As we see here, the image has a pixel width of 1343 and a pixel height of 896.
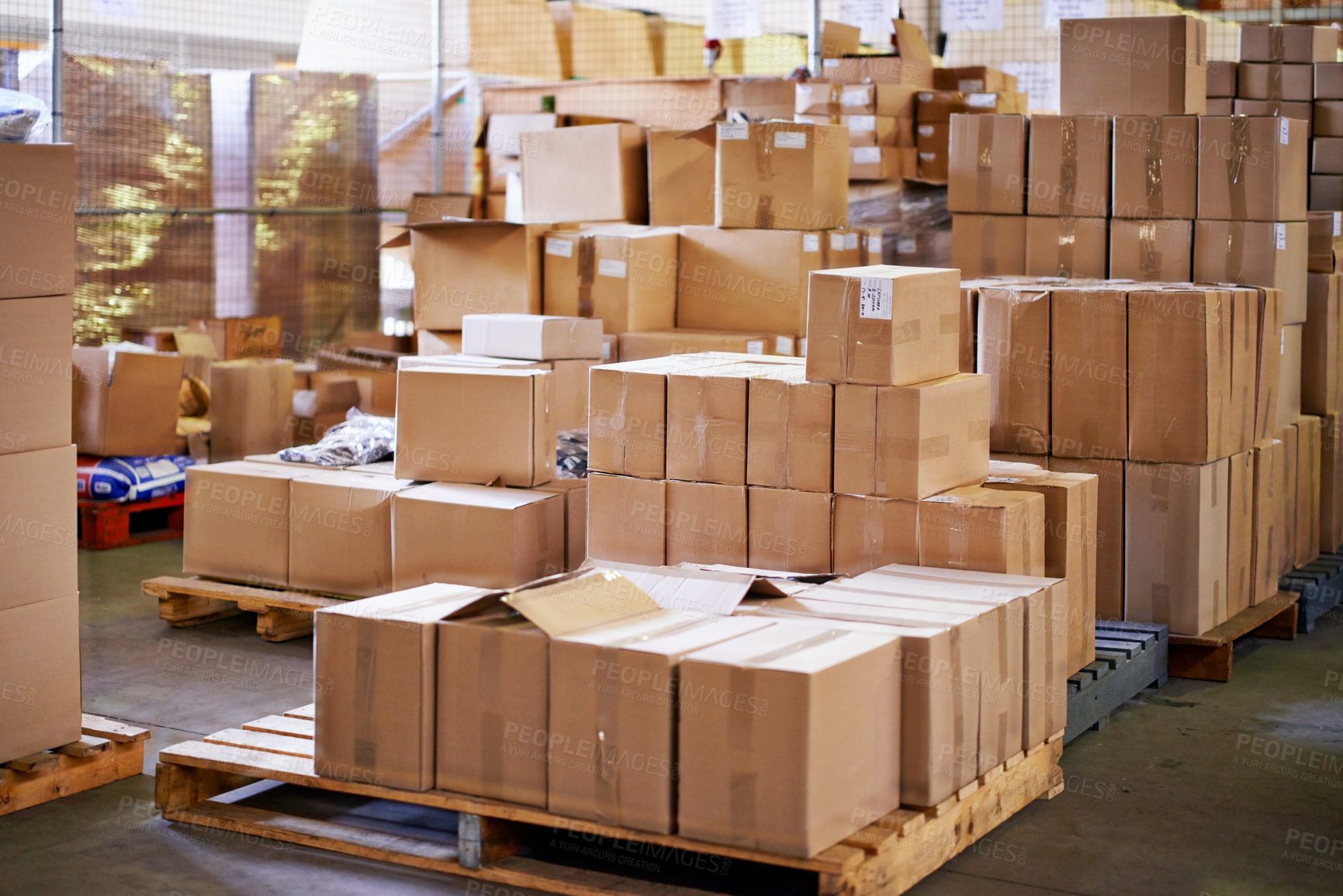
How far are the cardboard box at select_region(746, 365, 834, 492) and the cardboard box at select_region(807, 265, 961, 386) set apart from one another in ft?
0.24

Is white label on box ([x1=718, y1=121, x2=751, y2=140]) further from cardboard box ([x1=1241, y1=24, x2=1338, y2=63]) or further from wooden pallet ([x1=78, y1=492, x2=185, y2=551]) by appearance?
wooden pallet ([x1=78, y1=492, x2=185, y2=551])

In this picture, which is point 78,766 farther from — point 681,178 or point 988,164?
point 681,178

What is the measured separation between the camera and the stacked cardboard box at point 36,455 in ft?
12.6

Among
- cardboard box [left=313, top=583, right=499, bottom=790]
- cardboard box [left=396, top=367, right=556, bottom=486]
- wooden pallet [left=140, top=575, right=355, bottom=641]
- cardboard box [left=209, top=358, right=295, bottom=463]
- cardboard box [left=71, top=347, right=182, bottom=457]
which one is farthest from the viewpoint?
cardboard box [left=209, top=358, right=295, bottom=463]

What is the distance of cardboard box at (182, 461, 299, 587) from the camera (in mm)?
5648

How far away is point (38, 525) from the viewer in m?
3.95

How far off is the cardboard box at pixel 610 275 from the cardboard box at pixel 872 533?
2.52 metres

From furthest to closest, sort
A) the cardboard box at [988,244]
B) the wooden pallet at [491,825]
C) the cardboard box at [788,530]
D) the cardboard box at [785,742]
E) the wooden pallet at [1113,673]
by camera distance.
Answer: the cardboard box at [988,244] < the wooden pallet at [1113,673] < the cardboard box at [788,530] < the wooden pallet at [491,825] < the cardboard box at [785,742]

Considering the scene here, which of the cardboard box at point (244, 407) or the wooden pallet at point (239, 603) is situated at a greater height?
the cardboard box at point (244, 407)

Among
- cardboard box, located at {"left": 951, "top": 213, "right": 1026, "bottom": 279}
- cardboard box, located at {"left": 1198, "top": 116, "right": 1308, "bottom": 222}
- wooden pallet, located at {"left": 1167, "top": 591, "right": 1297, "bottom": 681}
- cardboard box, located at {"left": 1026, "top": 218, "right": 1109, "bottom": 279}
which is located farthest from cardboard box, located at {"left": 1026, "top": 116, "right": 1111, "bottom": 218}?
wooden pallet, located at {"left": 1167, "top": 591, "right": 1297, "bottom": 681}

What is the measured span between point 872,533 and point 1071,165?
7.76 feet

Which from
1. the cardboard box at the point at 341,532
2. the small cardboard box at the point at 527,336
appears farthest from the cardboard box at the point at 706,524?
the small cardboard box at the point at 527,336

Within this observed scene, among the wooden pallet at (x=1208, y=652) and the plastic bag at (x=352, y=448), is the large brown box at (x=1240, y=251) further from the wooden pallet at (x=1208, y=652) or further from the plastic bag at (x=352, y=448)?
the plastic bag at (x=352, y=448)

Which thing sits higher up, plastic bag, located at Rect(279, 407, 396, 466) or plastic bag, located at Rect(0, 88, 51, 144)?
plastic bag, located at Rect(0, 88, 51, 144)
